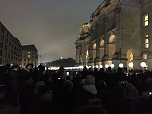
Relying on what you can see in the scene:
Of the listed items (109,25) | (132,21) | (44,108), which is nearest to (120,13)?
(132,21)

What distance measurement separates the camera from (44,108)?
19.6 feet

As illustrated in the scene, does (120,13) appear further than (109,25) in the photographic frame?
No

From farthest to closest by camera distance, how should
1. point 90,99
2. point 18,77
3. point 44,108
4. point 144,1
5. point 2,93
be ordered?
point 144,1 → point 2,93 → point 18,77 → point 90,99 → point 44,108

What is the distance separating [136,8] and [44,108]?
193 ft

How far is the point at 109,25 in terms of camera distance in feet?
230

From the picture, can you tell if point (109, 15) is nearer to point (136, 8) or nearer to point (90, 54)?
point (136, 8)

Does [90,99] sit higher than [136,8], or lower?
lower

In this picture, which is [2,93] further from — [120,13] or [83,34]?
[83,34]

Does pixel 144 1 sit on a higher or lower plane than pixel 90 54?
higher

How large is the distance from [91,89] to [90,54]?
275 feet

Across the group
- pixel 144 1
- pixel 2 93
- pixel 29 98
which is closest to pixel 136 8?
pixel 144 1

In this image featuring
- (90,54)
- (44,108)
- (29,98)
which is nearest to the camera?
(44,108)

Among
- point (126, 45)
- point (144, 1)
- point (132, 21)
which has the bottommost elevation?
point (126, 45)

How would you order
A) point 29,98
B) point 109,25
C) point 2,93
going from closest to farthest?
point 29,98
point 2,93
point 109,25
